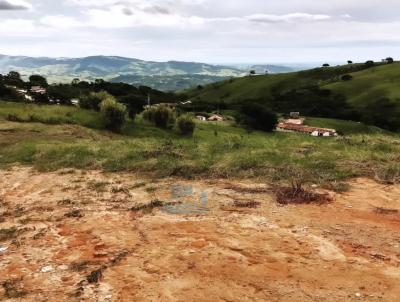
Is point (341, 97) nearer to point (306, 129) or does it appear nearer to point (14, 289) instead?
point (306, 129)

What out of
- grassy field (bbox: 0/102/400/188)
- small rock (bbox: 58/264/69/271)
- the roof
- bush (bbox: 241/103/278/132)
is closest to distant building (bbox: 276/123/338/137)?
the roof

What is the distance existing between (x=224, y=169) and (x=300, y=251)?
29.3ft

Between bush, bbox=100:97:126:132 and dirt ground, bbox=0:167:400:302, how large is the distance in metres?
40.8

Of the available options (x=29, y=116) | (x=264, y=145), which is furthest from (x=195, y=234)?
(x=29, y=116)

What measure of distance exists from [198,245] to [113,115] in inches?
1896

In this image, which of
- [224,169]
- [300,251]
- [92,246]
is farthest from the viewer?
[224,169]

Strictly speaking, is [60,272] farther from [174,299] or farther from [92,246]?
[174,299]

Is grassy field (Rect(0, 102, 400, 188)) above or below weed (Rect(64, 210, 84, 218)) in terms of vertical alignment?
above

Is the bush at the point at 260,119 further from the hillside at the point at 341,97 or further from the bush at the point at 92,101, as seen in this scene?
the bush at the point at 92,101

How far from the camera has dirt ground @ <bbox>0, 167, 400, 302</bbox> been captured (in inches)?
381

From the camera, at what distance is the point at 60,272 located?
1065cm

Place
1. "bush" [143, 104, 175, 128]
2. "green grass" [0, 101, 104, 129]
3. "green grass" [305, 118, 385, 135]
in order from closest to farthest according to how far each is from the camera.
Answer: "green grass" [0, 101, 104, 129], "bush" [143, 104, 175, 128], "green grass" [305, 118, 385, 135]

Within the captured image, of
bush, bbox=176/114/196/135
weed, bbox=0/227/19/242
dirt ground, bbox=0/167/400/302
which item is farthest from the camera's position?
bush, bbox=176/114/196/135

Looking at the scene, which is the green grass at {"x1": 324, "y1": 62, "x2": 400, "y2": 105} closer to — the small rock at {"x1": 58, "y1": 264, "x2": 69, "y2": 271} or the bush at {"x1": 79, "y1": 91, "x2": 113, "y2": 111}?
the bush at {"x1": 79, "y1": 91, "x2": 113, "y2": 111}
